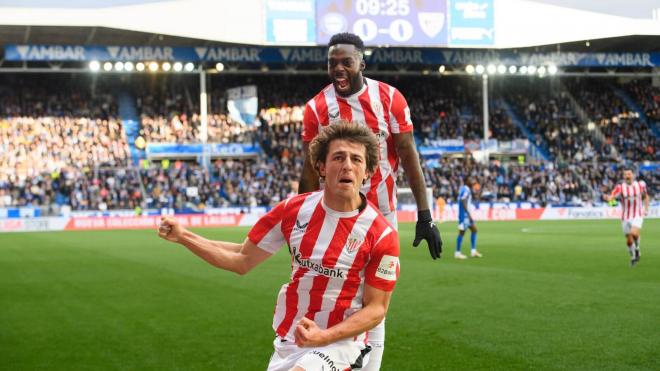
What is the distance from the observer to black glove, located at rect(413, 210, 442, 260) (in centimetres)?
564

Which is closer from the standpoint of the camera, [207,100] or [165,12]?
[165,12]

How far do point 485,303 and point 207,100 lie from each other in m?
43.0

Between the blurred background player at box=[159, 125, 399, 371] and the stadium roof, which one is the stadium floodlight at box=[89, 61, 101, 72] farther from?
the blurred background player at box=[159, 125, 399, 371]

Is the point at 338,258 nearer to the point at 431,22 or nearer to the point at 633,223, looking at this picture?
the point at 633,223

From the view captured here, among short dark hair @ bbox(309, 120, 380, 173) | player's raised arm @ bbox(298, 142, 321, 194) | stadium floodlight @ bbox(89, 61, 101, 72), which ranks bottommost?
player's raised arm @ bbox(298, 142, 321, 194)

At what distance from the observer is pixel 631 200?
19.4 meters

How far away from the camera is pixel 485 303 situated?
505 inches

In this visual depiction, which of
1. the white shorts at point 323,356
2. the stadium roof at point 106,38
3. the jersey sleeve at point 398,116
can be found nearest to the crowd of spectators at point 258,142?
the stadium roof at point 106,38

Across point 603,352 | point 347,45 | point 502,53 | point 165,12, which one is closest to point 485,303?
point 603,352

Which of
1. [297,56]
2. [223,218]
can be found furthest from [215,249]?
[297,56]

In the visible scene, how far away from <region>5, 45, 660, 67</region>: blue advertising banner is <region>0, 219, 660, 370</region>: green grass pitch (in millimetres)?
26602

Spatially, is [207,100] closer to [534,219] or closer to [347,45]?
[534,219]

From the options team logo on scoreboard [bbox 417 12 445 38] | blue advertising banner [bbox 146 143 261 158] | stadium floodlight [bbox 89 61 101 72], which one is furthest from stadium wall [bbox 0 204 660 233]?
team logo on scoreboard [bbox 417 12 445 38]

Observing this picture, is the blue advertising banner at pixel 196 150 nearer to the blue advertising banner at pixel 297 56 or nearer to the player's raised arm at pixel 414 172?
the blue advertising banner at pixel 297 56
